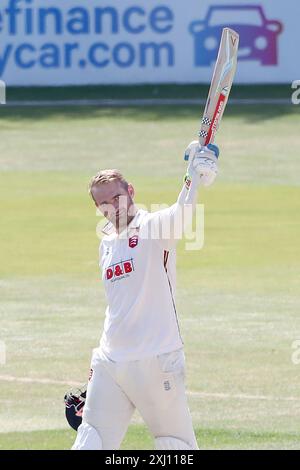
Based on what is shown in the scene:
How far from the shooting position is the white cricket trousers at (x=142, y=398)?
7.44m

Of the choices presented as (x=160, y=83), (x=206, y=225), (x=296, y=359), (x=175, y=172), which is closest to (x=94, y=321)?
(x=296, y=359)

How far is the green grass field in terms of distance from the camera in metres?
10.8

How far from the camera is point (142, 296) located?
748 centimetres

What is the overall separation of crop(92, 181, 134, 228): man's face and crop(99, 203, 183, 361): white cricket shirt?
0.29 feet

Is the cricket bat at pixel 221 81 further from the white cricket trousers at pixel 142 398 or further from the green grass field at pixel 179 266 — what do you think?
the green grass field at pixel 179 266

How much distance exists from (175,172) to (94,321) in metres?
11.5

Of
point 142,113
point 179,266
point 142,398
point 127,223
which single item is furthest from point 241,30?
point 142,398

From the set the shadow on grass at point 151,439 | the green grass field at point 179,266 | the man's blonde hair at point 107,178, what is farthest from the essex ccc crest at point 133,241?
the green grass field at point 179,266

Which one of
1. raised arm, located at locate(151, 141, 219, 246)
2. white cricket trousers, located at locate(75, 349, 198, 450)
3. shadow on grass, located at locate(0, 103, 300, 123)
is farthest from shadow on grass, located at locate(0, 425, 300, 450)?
shadow on grass, located at locate(0, 103, 300, 123)

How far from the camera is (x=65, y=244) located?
1930 cm

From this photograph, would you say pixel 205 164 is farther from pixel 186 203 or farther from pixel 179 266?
pixel 179 266

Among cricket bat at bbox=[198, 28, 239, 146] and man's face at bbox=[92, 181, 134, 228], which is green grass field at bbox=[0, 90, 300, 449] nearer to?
man's face at bbox=[92, 181, 134, 228]

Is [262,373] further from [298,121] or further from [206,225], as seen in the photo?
[298,121]
